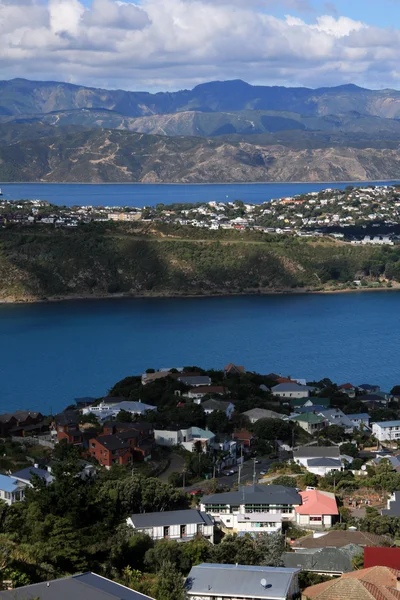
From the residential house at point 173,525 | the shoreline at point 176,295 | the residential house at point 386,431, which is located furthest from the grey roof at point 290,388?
the shoreline at point 176,295

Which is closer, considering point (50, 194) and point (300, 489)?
point (300, 489)

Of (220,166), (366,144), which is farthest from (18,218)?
(366,144)

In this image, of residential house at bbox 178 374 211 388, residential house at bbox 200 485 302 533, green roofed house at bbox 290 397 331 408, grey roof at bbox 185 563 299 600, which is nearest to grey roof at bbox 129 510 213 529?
residential house at bbox 200 485 302 533

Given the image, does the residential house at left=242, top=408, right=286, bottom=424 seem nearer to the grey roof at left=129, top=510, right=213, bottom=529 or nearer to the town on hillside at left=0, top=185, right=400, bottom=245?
the grey roof at left=129, top=510, right=213, bottom=529

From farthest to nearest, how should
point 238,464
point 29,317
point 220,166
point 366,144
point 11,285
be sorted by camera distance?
point 366,144
point 220,166
point 11,285
point 29,317
point 238,464

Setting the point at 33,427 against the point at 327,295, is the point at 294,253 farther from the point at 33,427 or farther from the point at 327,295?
the point at 33,427
